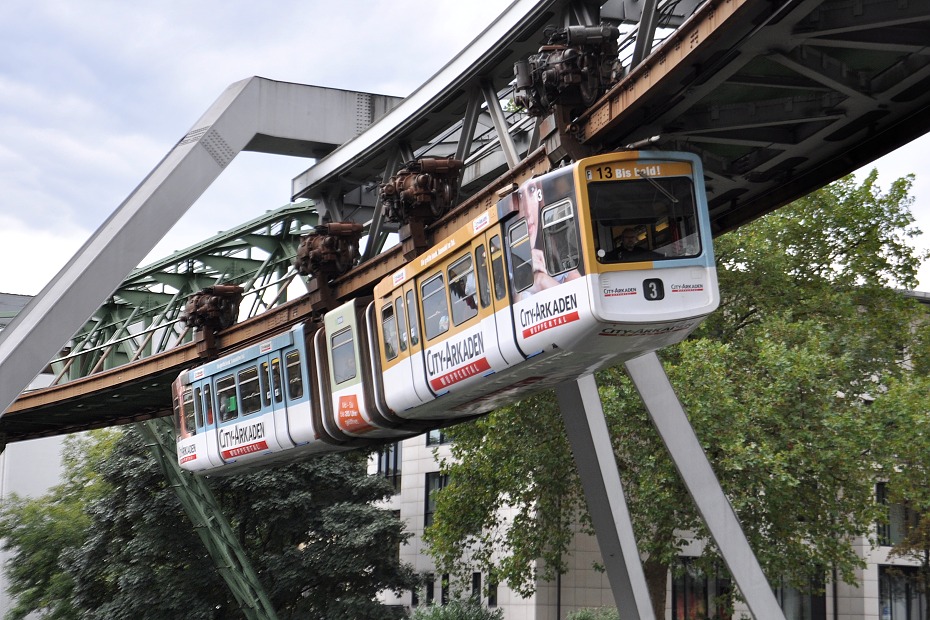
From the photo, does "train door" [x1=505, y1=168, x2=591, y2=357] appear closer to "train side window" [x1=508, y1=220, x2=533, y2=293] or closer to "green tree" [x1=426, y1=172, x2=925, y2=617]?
"train side window" [x1=508, y1=220, x2=533, y2=293]

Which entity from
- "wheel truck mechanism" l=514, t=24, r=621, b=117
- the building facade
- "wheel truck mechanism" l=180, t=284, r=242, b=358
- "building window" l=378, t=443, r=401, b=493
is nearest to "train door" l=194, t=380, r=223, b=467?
"wheel truck mechanism" l=180, t=284, r=242, b=358

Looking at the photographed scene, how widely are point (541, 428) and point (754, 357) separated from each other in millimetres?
5126

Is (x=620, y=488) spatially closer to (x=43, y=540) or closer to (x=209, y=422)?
(x=209, y=422)

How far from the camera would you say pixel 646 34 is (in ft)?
40.1

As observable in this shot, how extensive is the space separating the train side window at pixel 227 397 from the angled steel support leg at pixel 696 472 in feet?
24.2

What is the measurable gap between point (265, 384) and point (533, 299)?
28.5 feet

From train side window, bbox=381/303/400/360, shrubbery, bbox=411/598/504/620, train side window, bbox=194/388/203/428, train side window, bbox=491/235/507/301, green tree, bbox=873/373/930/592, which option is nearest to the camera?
train side window, bbox=491/235/507/301

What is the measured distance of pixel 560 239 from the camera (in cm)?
1173

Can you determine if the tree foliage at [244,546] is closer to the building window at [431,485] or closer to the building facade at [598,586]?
the building facade at [598,586]

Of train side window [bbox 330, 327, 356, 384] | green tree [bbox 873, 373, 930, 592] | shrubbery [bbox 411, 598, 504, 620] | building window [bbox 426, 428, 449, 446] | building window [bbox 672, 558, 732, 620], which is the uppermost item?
train side window [bbox 330, 327, 356, 384]

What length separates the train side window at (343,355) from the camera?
17.1 meters

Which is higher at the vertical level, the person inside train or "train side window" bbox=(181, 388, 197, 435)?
the person inside train

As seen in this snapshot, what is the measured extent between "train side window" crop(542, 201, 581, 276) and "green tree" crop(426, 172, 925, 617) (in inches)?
548

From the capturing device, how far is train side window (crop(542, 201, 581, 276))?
37.9ft
